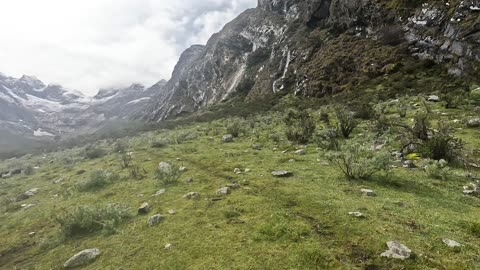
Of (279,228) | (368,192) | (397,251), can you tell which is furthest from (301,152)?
(397,251)

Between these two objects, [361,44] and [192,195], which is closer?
[192,195]

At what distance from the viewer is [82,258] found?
28.7 ft

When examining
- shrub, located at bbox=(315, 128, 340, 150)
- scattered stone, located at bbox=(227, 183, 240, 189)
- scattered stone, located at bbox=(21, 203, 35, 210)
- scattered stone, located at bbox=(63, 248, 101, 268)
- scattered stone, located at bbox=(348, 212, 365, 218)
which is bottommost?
scattered stone, located at bbox=(21, 203, 35, 210)

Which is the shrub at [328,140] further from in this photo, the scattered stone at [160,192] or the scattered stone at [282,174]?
the scattered stone at [160,192]

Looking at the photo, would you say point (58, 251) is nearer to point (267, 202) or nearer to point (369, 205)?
point (267, 202)

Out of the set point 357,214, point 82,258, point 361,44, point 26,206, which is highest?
point 361,44

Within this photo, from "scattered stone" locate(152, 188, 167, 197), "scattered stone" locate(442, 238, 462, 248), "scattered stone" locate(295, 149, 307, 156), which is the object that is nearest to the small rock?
"scattered stone" locate(152, 188, 167, 197)

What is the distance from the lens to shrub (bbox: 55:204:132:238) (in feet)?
34.7

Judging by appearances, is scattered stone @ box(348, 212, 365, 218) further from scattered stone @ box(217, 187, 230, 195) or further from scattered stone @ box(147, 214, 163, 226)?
scattered stone @ box(147, 214, 163, 226)

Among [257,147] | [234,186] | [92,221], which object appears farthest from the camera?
[257,147]

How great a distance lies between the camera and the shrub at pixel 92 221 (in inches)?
416

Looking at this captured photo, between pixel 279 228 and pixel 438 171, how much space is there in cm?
689

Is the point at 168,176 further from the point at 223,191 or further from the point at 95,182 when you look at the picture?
the point at 95,182

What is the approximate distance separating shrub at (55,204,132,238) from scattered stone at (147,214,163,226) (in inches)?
41.0
